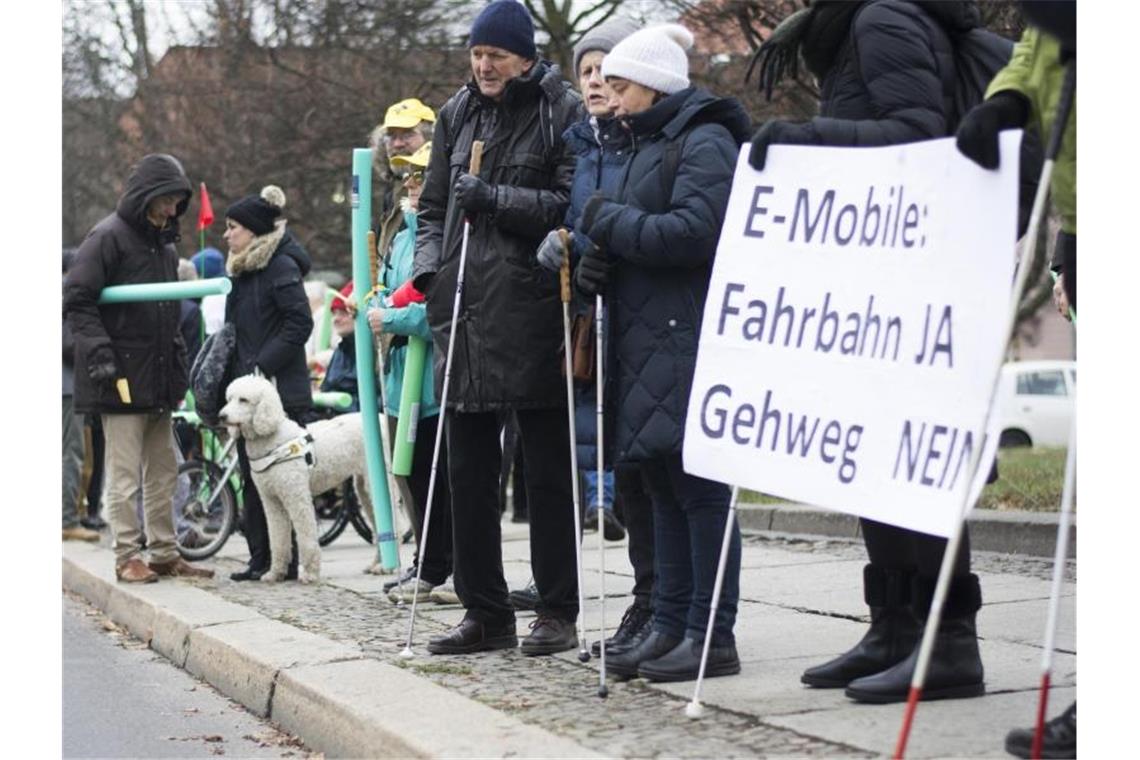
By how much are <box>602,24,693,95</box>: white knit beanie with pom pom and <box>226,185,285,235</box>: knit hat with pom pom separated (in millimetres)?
4538

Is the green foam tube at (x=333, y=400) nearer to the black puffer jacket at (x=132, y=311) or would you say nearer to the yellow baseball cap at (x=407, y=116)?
the black puffer jacket at (x=132, y=311)

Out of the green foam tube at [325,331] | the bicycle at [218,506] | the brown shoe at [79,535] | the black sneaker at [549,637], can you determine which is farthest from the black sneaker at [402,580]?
the green foam tube at [325,331]

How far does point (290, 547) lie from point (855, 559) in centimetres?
300

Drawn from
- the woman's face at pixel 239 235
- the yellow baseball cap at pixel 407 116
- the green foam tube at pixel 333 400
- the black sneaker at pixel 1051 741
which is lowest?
the black sneaker at pixel 1051 741

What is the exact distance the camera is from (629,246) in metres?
5.90

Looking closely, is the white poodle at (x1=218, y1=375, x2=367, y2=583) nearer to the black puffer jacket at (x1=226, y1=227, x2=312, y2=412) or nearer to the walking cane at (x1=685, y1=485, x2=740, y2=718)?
the black puffer jacket at (x1=226, y1=227, x2=312, y2=412)

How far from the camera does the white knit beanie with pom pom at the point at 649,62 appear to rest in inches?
242

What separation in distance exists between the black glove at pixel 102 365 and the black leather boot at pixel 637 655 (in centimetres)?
448

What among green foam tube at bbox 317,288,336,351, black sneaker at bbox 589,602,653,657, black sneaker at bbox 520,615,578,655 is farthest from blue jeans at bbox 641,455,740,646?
green foam tube at bbox 317,288,336,351

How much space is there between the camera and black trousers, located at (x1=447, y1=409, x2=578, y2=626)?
6.91 meters

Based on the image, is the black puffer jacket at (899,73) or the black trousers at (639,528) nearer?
the black puffer jacket at (899,73)

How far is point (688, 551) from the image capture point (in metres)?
6.17

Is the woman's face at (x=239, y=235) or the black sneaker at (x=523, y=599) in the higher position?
the woman's face at (x=239, y=235)

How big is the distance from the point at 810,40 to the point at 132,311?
5402mm
